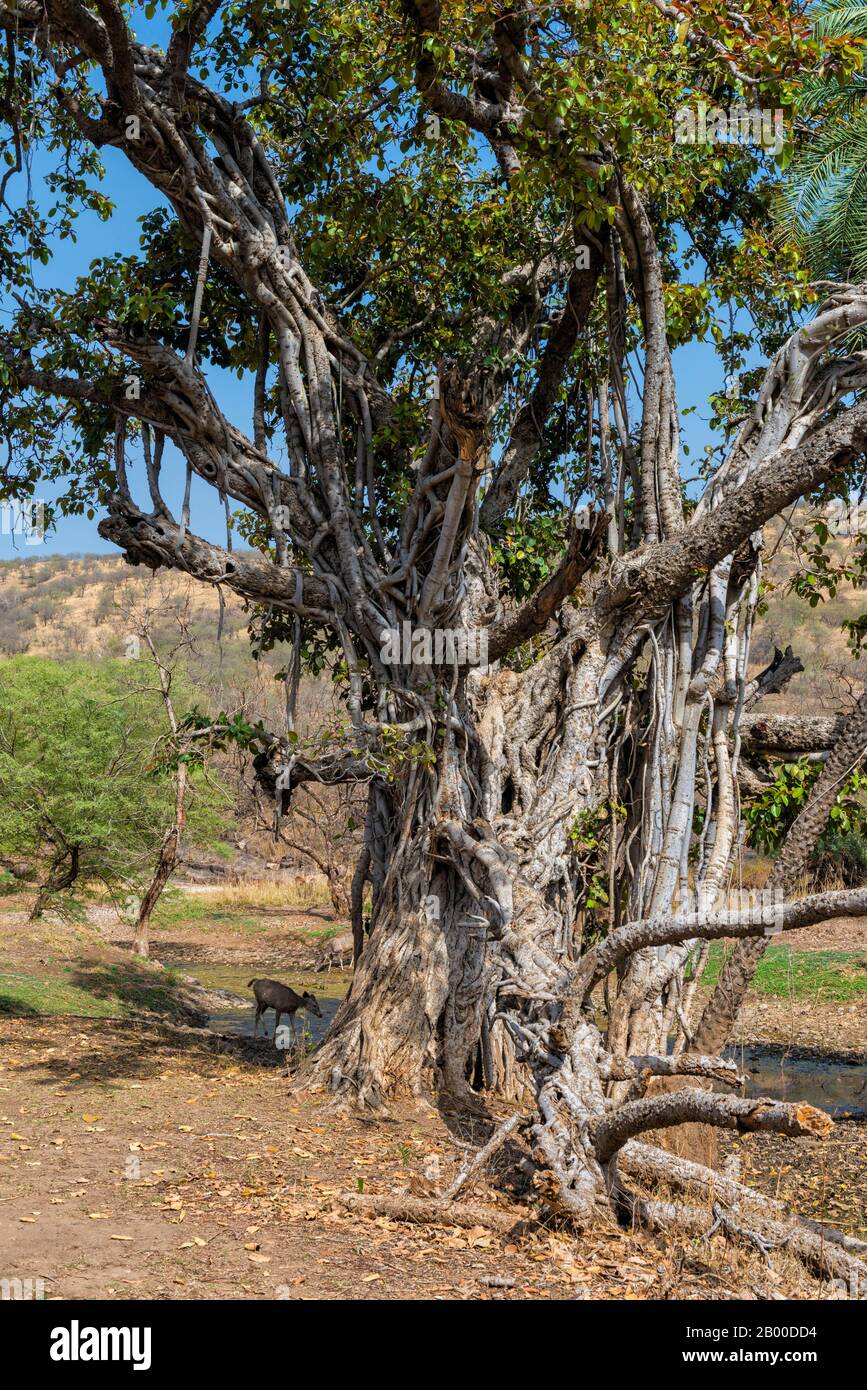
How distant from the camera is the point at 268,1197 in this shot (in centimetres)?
579

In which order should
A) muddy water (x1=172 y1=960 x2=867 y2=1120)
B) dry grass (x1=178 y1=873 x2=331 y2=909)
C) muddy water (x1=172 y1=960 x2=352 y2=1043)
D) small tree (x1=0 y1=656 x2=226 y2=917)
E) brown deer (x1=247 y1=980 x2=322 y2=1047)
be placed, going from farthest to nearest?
dry grass (x1=178 y1=873 x2=331 y2=909) → small tree (x1=0 y1=656 x2=226 y2=917) → muddy water (x1=172 y1=960 x2=352 y2=1043) → brown deer (x1=247 y1=980 x2=322 y2=1047) → muddy water (x1=172 y1=960 x2=867 y2=1120)

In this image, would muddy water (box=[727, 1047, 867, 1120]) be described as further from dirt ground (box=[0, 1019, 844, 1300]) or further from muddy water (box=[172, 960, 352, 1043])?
dirt ground (box=[0, 1019, 844, 1300])

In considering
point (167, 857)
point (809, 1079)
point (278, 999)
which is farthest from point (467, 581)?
point (167, 857)

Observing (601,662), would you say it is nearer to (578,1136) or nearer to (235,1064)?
(578,1136)

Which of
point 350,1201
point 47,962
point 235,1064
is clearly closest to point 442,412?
point 350,1201

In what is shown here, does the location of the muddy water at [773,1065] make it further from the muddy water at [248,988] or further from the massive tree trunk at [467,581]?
the massive tree trunk at [467,581]

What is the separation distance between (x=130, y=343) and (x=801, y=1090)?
9.13m

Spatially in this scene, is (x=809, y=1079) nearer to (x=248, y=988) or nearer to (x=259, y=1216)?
(x=259, y=1216)

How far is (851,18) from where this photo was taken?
12.0 m

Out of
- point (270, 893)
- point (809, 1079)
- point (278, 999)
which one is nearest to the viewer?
point (278, 999)

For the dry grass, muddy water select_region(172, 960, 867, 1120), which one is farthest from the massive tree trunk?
the dry grass

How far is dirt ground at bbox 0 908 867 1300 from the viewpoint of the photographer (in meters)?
4.67

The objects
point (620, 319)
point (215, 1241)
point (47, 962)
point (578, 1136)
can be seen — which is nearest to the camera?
point (215, 1241)

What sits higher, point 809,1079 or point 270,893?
point 270,893
